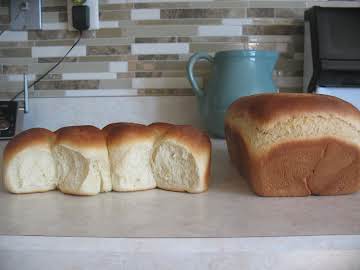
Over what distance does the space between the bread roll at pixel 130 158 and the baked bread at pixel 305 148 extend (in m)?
0.18

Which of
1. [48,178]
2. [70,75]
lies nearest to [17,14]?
[70,75]

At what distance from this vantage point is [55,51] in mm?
1097

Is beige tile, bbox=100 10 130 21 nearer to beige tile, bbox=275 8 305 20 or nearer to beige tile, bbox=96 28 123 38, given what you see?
beige tile, bbox=96 28 123 38

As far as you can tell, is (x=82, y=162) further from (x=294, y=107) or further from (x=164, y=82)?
(x=164, y=82)

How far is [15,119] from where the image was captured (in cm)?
102

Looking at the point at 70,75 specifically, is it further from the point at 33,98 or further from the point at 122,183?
the point at 122,183

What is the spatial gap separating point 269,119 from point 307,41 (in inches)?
23.5

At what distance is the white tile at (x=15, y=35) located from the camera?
3.61 ft

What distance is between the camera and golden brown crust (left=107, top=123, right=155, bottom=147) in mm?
557

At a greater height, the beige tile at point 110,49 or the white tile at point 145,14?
the white tile at point 145,14

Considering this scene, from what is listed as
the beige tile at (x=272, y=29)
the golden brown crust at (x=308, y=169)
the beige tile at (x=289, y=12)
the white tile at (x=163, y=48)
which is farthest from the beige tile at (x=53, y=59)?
the golden brown crust at (x=308, y=169)

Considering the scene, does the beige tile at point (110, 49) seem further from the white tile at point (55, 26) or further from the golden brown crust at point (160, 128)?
the golden brown crust at point (160, 128)

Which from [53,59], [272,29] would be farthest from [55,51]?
[272,29]

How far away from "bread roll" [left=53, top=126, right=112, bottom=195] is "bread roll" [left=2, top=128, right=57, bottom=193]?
0.02 meters
